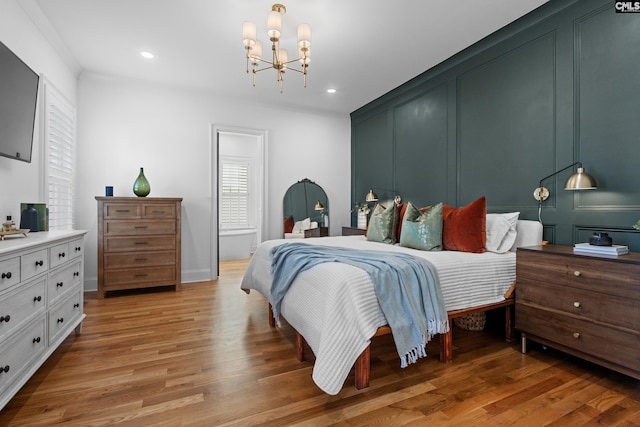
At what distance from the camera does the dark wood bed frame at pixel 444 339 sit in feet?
5.48

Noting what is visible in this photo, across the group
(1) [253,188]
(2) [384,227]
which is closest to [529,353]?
(2) [384,227]

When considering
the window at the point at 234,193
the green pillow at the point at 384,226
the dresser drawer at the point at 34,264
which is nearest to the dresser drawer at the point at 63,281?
the dresser drawer at the point at 34,264

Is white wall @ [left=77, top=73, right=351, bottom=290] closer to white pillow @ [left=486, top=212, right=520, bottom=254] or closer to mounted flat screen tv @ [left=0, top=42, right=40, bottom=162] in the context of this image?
mounted flat screen tv @ [left=0, top=42, right=40, bottom=162]

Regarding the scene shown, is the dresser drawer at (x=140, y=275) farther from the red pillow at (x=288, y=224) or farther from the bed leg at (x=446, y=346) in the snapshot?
the bed leg at (x=446, y=346)

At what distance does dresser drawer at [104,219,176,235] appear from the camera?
11.8ft

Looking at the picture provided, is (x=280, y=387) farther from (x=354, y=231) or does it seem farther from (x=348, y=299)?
(x=354, y=231)

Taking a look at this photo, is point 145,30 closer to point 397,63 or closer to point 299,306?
point 397,63

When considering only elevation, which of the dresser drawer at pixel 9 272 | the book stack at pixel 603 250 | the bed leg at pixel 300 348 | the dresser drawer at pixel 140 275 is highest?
the book stack at pixel 603 250

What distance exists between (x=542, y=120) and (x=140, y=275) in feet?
14.7

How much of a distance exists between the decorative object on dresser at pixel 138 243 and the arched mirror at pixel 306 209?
1.71 m

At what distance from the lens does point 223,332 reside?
2553mm

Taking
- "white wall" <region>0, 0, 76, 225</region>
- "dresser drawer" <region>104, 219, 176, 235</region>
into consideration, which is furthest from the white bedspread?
"white wall" <region>0, 0, 76, 225</region>

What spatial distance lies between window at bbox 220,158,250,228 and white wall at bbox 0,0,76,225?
354 cm

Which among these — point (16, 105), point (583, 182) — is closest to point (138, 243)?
point (16, 105)
